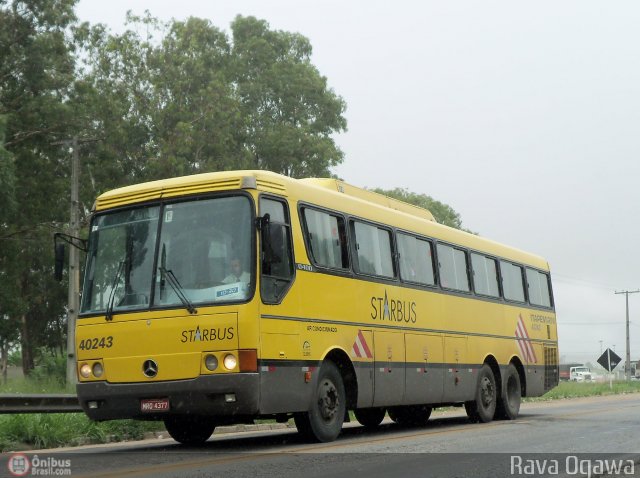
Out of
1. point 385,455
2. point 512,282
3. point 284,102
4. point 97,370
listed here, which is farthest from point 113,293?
point 284,102

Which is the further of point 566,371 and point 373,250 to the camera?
point 566,371

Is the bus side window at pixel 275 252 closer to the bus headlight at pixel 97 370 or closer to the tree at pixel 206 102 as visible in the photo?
the bus headlight at pixel 97 370

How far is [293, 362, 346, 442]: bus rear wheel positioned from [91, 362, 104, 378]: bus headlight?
255 centimetres


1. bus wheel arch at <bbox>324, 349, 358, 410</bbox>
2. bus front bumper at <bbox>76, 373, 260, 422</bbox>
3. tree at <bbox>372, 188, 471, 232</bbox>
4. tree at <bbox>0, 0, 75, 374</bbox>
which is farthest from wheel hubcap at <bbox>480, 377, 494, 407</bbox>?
tree at <bbox>372, 188, 471, 232</bbox>

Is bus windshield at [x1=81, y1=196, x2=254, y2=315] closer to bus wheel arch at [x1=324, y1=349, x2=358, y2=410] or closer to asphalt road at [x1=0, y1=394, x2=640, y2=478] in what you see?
asphalt road at [x1=0, y1=394, x2=640, y2=478]

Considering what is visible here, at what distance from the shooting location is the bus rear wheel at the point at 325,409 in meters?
13.2

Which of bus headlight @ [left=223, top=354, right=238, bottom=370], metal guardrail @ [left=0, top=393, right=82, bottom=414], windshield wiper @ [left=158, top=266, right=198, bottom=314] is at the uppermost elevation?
windshield wiper @ [left=158, top=266, right=198, bottom=314]

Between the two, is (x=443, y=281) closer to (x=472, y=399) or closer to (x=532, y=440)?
(x=472, y=399)

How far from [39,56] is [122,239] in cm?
3053

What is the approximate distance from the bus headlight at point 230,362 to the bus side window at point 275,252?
79cm

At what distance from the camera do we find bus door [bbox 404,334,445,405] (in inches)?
639

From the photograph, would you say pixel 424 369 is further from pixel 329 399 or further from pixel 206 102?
pixel 206 102

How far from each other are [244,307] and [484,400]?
8730mm

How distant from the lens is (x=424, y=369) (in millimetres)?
16734
